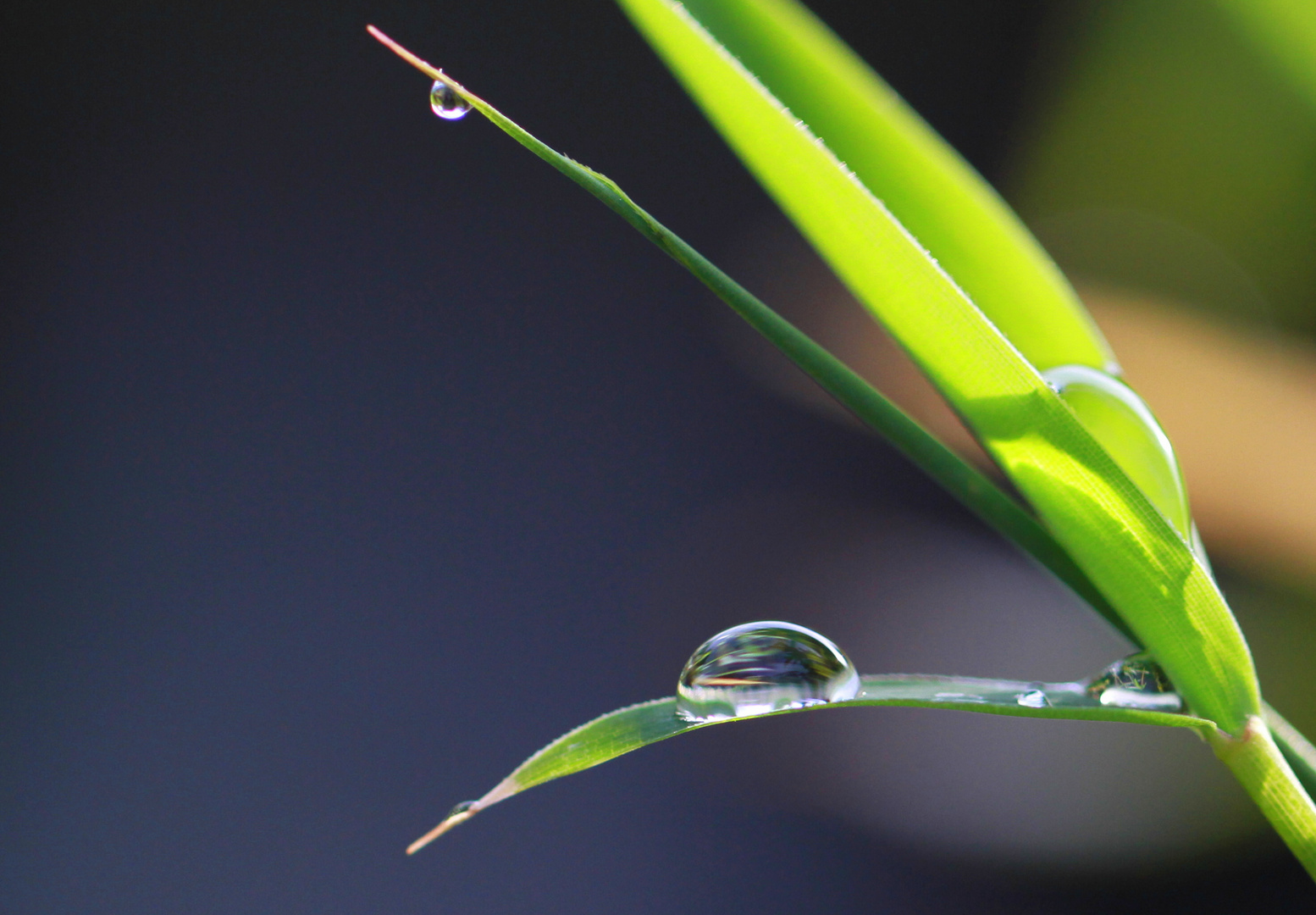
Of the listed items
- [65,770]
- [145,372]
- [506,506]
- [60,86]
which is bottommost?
[65,770]

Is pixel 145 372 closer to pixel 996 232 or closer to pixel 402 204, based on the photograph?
pixel 402 204

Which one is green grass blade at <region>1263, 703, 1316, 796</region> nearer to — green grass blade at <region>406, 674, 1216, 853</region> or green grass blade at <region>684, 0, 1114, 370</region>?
green grass blade at <region>406, 674, 1216, 853</region>

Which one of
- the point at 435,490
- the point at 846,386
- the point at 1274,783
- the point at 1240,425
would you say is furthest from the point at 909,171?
the point at 435,490

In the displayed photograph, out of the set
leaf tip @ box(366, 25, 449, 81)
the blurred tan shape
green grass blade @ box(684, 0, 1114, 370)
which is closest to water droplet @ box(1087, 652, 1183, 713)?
green grass blade @ box(684, 0, 1114, 370)

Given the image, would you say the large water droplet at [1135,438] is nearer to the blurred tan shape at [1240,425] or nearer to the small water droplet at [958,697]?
the small water droplet at [958,697]

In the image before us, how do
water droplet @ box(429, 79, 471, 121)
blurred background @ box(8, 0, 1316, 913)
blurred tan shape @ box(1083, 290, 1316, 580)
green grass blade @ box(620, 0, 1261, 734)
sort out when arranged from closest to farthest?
green grass blade @ box(620, 0, 1261, 734) → water droplet @ box(429, 79, 471, 121) → blurred tan shape @ box(1083, 290, 1316, 580) → blurred background @ box(8, 0, 1316, 913)

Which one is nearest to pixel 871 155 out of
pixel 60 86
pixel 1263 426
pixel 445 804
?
pixel 1263 426

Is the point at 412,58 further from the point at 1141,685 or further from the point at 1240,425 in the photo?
the point at 1240,425
